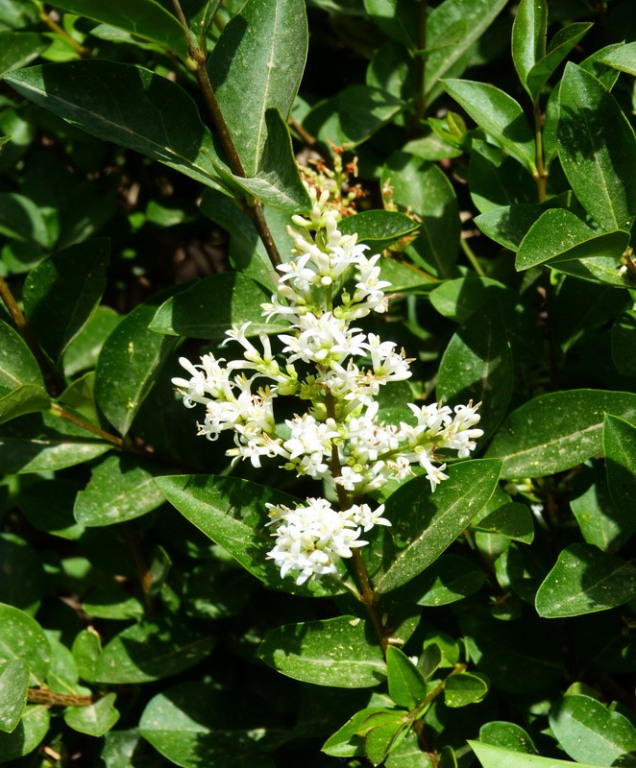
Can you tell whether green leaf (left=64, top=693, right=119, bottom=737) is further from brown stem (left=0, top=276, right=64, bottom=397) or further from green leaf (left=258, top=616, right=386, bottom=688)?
brown stem (left=0, top=276, right=64, bottom=397)

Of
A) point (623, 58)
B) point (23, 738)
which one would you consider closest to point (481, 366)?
point (623, 58)

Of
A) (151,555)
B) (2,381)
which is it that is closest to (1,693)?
(151,555)

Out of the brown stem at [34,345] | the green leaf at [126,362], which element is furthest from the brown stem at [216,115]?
the brown stem at [34,345]

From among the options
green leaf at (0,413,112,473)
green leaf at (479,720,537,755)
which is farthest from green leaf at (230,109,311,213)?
green leaf at (479,720,537,755)

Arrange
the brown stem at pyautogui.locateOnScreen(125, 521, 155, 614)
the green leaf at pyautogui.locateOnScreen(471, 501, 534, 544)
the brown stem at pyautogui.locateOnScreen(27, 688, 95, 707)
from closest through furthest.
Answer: the green leaf at pyautogui.locateOnScreen(471, 501, 534, 544) → the brown stem at pyautogui.locateOnScreen(27, 688, 95, 707) → the brown stem at pyautogui.locateOnScreen(125, 521, 155, 614)

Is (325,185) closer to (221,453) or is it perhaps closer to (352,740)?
(221,453)

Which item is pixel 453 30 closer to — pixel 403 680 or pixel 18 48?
pixel 18 48
